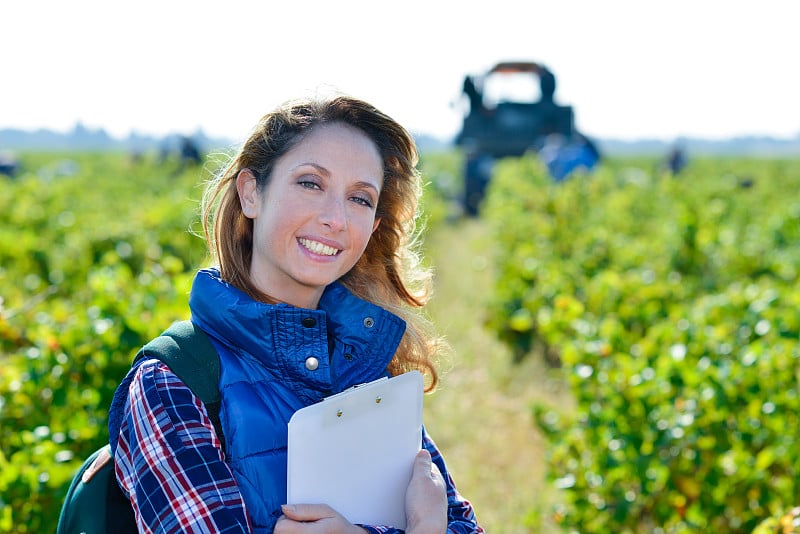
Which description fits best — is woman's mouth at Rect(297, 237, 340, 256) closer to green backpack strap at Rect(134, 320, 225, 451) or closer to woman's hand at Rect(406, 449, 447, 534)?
green backpack strap at Rect(134, 320, 225, 451)

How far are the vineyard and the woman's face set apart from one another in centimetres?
108

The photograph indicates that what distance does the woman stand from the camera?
50.0 inches

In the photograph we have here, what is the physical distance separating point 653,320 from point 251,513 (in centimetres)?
340

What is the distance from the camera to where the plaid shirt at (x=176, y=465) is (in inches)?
49.3

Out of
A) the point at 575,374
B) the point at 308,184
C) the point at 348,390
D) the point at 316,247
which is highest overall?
the point at 308,184

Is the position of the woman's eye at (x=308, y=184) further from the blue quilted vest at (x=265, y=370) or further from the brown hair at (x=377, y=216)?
the blue quilted vest at (x=265, y=370)

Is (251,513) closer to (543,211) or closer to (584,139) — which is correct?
(543,211)

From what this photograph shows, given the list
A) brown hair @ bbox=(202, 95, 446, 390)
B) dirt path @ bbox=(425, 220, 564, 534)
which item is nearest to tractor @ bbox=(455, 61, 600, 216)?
dirt path @ bbox=(425, 220, 564, 534)

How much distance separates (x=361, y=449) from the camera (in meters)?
1.45

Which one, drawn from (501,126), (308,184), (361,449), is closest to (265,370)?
(361,449)

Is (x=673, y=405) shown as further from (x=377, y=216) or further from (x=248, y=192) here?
(x=248, y=192)

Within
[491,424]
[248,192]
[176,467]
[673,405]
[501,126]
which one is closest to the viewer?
[176,467]

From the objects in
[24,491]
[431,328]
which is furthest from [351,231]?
[24,491]

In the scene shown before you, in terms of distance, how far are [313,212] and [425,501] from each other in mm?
562
